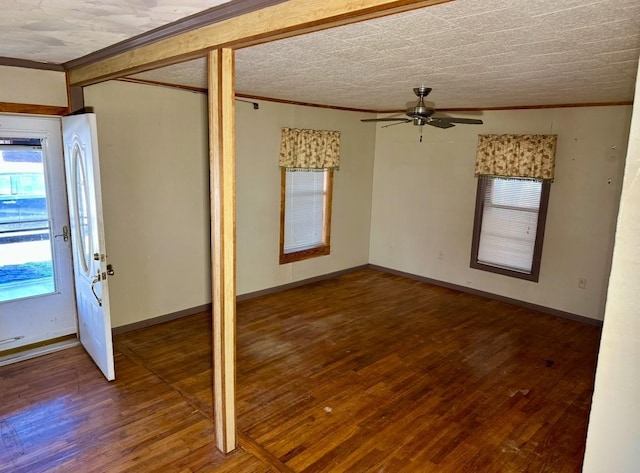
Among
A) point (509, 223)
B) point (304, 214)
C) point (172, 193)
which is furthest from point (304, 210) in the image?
point (509, 223)

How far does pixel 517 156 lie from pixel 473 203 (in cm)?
84

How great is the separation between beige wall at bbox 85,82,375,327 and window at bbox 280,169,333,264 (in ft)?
0.49

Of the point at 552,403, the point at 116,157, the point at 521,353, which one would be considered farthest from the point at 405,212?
the point at 116,157

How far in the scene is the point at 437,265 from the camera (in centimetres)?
624

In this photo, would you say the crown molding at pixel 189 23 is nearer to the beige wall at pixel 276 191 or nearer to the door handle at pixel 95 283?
the door handle at pixel 95 283

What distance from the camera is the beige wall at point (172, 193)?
13.3ft

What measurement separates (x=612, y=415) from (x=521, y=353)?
3392 mm

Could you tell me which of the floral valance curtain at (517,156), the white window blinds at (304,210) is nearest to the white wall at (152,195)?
the white window blinds at (304,210)

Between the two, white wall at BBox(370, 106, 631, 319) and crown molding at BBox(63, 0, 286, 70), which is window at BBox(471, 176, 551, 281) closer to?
white wall at BBox(370, 106, 631, 319)

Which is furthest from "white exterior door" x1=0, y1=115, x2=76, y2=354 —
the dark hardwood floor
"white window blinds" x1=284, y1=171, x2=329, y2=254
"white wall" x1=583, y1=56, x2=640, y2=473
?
"white wall" x1=583, y1=56, x2=640, y2=473

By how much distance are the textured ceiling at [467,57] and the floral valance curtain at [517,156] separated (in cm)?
54

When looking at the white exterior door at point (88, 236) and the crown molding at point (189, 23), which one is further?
the white exterior door at point (88, 236)

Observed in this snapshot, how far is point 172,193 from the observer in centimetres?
448

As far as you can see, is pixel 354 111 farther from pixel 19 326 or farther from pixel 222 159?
pixel 19 326
